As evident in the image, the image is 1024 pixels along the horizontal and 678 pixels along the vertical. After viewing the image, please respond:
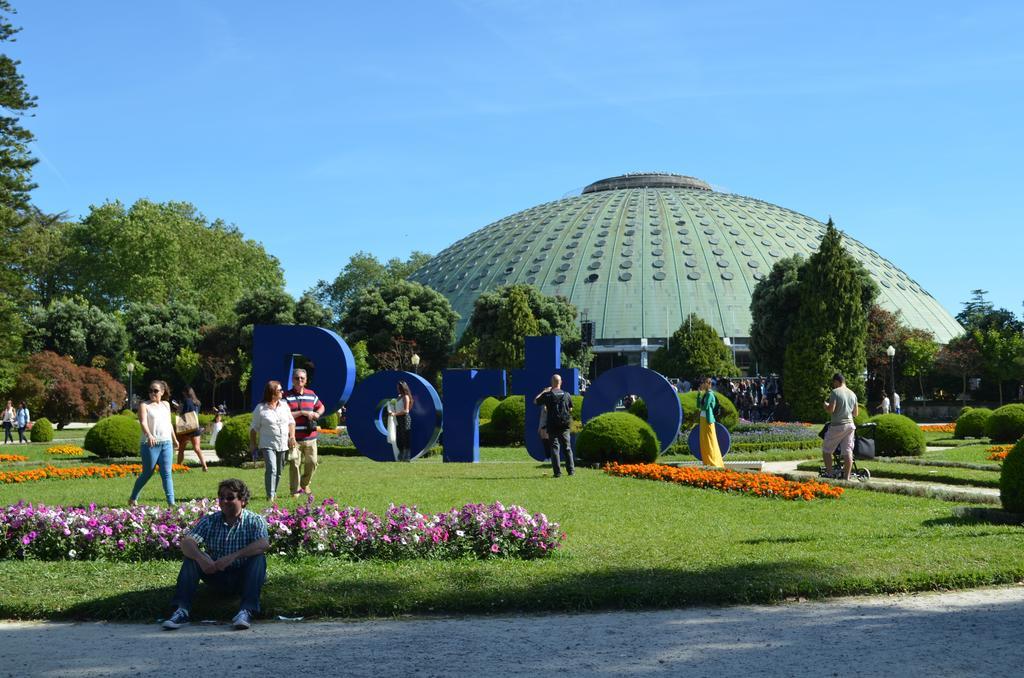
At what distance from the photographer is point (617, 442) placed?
58.3 ft

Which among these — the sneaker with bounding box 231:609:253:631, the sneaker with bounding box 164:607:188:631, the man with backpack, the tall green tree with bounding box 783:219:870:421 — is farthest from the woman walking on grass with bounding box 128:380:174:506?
the tall green tree with bounding box 783:219:870:421

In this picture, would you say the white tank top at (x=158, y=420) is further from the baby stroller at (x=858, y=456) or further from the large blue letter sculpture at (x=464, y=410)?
the baby stroller at (x=858, y=456)

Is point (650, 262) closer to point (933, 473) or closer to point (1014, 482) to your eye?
point (933, 473)

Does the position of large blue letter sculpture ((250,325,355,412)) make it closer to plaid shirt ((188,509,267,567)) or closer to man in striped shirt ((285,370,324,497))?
man in striped shirt ((285,370,324,497))

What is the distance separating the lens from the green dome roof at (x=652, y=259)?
79.4 meters

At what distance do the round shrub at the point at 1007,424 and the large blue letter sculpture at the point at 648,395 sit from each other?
10.9 meters

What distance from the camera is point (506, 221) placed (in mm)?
106062

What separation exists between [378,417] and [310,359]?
302 cm

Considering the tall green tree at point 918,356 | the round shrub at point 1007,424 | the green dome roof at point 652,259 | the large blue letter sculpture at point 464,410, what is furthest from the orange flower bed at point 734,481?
the green dome roof at point 652,259

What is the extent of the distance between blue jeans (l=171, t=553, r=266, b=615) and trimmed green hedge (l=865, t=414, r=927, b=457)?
A: 1650 cm

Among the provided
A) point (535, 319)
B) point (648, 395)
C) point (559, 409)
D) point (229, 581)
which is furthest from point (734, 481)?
point (535, 319)

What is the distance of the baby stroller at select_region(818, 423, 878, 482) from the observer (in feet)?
49.9

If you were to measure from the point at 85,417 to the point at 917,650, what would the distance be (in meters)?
44.5

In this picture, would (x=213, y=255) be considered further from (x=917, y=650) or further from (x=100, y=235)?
(x=917, y=650)
